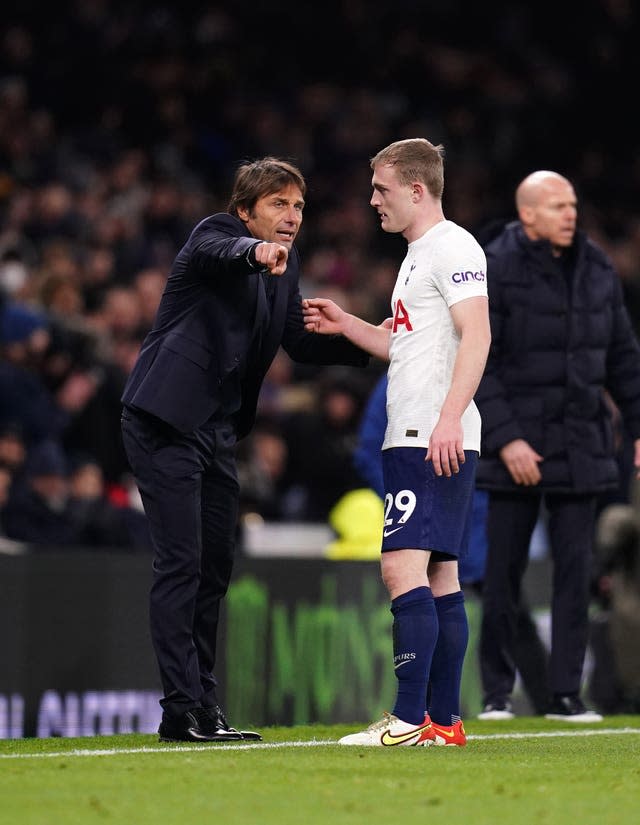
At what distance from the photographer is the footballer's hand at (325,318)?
19.5 ft

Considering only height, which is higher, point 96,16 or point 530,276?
point 96,16

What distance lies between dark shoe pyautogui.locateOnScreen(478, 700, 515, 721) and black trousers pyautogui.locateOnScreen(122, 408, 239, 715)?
5.64 feet

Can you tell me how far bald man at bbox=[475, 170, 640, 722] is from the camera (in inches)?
275

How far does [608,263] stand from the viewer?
23.9 ft

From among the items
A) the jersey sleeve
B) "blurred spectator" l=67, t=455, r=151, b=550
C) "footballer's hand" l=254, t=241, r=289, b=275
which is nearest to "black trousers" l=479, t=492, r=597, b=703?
the jersey sleeve

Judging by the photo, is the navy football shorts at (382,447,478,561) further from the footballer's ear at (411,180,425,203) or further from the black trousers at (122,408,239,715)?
the footballer's ear at (411,180,425,203)

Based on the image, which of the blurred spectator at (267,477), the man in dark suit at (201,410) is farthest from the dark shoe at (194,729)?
the blurred spectator at (267,477)

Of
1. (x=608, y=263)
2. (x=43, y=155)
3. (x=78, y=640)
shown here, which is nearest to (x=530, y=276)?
(x=608, y=263)

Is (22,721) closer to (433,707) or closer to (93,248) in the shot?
(433,707)

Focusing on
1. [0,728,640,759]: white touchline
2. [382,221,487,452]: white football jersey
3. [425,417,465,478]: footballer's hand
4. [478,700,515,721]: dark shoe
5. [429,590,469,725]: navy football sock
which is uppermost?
[382,221,487,452]: white football jersey

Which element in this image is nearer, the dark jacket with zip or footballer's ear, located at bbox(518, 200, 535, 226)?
the dark jacket with zip

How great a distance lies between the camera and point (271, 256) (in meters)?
5.15

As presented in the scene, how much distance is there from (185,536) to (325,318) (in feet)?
3.11

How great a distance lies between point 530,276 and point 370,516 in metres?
3.22
